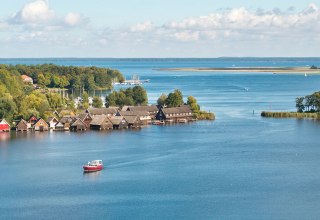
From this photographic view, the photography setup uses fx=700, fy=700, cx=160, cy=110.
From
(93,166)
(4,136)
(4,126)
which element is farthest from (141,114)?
(93,166)

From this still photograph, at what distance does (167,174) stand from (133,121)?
16530 millimetres

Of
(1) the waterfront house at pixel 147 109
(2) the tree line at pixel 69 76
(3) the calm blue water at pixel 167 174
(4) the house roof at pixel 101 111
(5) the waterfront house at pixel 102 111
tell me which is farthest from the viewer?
(2) the tree line at pixel 69 76

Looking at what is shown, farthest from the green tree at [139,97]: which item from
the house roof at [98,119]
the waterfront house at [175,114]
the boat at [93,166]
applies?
the boat at [93,166]

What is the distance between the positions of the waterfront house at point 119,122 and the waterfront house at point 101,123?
27 centimetres

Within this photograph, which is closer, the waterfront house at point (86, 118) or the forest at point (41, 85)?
the waterfront house at point (86, 118)

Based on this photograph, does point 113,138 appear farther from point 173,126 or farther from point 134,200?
point 134,200

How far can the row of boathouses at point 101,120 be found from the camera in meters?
42.8

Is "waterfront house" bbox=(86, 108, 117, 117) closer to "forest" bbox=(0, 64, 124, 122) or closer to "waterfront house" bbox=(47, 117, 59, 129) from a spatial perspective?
"waterfront house" bbox=(47, 117, 59, 129)

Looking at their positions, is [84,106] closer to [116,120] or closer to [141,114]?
[141,114]

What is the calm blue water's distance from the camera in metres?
22.2

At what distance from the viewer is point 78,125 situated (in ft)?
140

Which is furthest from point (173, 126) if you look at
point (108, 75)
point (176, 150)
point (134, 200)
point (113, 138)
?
point (108, 75)

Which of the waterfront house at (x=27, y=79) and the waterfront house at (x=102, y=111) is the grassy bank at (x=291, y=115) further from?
the waterfront house at (x=27, y=79)

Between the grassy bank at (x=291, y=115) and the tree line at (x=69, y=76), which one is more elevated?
the tree line at (x=69, y=76)
